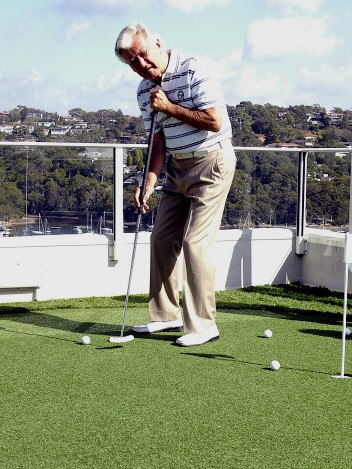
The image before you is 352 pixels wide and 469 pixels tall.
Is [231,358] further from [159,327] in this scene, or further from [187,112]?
[187,112]

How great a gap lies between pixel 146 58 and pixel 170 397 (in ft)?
6.53

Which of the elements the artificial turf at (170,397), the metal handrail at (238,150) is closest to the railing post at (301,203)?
the metal handrail at (238,150)

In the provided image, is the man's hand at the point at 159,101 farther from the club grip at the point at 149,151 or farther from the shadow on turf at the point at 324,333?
the shadow on turf at the point at 324,333

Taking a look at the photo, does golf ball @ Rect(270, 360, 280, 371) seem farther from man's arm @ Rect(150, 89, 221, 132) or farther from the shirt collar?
the shirt collar

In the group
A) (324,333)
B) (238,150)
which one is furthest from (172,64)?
(238,150)

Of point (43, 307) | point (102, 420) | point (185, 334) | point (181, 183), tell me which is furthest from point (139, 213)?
point (102, 420)

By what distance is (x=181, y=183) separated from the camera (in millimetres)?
5406

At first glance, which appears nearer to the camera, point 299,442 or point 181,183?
point 299,442

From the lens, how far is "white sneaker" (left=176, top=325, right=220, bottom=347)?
5.15 meters

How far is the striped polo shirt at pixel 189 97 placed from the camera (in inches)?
201

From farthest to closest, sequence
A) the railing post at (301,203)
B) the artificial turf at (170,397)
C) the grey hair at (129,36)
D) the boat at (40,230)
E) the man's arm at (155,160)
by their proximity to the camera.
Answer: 1. the railing post at (301,203)
2. the boat at (40,230)
3. the man's arm at (155,160)
4. the grey hair at (129,36)
5. the artificial turf at (170,397)

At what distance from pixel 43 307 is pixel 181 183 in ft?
6.01

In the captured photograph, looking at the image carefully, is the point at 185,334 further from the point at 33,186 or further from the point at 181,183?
the point at 33,186

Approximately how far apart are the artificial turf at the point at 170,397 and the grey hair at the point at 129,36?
1.63 meters
